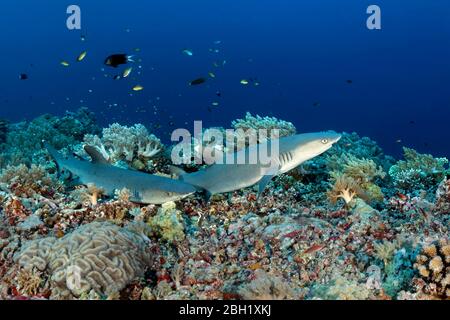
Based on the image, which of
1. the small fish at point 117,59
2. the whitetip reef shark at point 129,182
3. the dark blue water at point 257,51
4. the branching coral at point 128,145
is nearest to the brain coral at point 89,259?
the whitetip reef shark at point 129,182

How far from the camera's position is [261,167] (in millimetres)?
6566

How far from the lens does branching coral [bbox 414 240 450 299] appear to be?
4086mm

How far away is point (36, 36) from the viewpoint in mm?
163375

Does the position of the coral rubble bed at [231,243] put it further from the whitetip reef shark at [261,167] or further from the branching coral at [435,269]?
the whitetip reef shark at [261,167]

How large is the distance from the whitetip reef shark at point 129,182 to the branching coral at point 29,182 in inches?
17.4

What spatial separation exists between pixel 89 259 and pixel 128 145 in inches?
177

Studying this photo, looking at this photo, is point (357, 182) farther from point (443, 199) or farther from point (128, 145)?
point (128, 145)

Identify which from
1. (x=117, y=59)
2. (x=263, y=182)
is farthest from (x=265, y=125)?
(x=117, y=59)

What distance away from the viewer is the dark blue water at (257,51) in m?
155

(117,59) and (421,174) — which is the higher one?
(117,59)

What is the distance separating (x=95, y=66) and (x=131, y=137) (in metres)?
174

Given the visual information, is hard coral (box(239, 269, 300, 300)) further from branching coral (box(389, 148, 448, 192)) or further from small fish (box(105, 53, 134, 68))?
small fish (box(105, 53, 134, 68))

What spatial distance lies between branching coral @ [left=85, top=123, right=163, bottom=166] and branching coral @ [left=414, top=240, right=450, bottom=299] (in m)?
6.33
